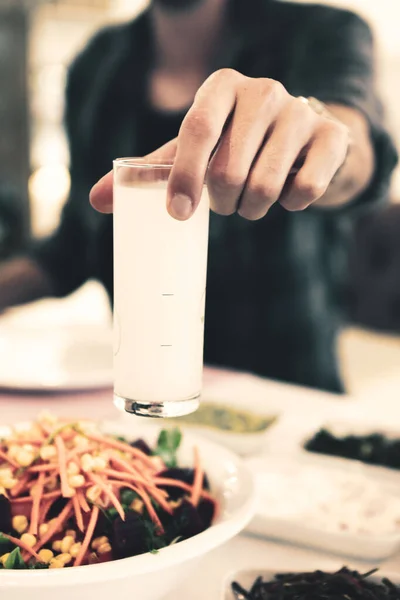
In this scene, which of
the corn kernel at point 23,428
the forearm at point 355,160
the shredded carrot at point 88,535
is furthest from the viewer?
the forearm at point 355,160

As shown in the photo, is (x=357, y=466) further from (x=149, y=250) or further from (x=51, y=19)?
(x=51, y=19)

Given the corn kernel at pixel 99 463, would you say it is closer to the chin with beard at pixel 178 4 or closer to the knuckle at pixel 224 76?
the knuckle at pixel 224 76

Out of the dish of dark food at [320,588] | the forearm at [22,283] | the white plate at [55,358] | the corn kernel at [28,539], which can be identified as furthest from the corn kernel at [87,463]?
the forearm at [22,283]

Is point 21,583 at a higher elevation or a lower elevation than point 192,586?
higher

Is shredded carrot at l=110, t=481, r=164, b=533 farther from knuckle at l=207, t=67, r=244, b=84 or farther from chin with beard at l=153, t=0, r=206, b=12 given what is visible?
chin with beard at l=153, t=0, r=206, b=12

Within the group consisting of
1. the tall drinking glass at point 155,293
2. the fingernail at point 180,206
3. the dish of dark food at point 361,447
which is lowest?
the dish of dark food at point 361,447

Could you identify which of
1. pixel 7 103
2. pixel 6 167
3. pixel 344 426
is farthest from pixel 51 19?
pixel 344 426

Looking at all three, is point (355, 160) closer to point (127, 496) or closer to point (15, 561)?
point (127, 496)
